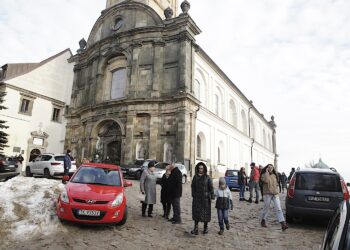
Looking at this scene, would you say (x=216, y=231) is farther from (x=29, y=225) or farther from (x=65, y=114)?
(x=65, y=114)

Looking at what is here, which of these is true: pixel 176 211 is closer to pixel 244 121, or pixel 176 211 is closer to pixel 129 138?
pixel 129 138

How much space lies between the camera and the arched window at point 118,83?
2712 cm

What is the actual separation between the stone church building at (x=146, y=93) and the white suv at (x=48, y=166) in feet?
24.6

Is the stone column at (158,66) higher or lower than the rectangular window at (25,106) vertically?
higher

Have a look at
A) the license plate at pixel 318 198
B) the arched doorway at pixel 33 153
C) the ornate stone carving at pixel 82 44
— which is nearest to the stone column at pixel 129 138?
the arched doorway at pixel 33 153

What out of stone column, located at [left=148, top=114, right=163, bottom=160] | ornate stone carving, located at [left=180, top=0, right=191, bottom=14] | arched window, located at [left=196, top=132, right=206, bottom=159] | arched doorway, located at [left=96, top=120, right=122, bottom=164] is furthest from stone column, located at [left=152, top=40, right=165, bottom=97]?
arched window, located at [left=196, top=132, right=206, bottom=159]

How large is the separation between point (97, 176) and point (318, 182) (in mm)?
6363

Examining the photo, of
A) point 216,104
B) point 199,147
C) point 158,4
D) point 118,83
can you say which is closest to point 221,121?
point 216,104

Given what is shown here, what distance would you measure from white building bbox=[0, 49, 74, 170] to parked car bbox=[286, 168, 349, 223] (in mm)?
26355

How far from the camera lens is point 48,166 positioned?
53.2ft

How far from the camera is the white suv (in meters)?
16.1

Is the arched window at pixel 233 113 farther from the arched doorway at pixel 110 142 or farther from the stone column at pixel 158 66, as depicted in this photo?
the arched doorway at pixel 110 142

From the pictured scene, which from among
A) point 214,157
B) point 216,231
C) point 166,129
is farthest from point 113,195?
point 214,157

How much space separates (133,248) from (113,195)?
1610mm
